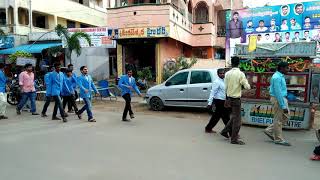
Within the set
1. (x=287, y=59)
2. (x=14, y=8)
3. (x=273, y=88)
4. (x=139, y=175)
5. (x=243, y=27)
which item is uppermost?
(x=14, y=8)

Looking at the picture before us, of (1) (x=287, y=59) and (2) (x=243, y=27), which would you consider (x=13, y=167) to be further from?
(2) (x=243, y=27)

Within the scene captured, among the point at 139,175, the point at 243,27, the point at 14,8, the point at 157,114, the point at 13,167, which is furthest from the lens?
the point at 14,8

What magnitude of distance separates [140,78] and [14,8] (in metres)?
13.9

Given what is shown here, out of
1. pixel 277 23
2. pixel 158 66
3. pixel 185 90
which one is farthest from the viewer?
pixel 277 23

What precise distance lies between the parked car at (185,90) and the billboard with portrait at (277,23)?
10.5 metres

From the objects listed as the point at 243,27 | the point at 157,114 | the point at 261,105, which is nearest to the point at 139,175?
the point at 261,105

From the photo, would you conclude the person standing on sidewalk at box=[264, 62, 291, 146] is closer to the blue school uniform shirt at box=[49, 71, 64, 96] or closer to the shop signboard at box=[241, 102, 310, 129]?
the shop signboard at box=[241, 102, 310, 129]

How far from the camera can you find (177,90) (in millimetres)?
12141

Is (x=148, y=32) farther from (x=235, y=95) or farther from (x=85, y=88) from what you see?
(x=235, y=95)

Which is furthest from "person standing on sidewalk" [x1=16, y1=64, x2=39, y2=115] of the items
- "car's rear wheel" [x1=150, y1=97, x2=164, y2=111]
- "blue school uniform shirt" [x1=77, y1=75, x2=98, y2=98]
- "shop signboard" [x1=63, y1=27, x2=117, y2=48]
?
"shop signboard" [x1=63, y1=27, x2=117, y2=48]

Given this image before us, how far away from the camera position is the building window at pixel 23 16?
28578 mm

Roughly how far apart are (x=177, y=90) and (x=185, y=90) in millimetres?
331

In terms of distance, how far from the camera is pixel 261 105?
9.36m

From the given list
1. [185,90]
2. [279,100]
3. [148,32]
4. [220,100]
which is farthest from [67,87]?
[148,32]
